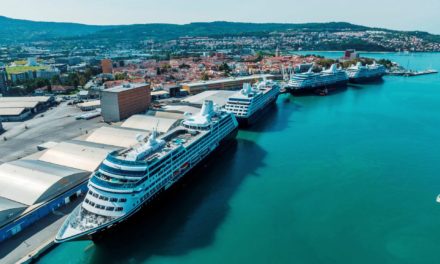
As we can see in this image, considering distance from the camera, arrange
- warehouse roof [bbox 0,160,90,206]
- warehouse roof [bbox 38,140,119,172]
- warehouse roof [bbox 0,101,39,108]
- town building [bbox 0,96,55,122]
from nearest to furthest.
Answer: warehouse roof [bbox 0,160,90,206] → warehouse roof [bbox 38,140,119,172] → town building [bbox 0,96,55,122] → warehouse roof [bbox 0,101,39,108]

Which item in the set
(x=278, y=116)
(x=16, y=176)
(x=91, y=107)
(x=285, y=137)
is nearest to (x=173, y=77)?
(x=91, y=107)

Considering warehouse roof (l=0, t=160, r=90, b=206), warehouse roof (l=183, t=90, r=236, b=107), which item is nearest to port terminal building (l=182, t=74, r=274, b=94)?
warehouse roof (l=183, t=90, r=236, b=107)

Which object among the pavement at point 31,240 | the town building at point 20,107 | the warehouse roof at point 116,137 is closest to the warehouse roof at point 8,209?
the pavement at point 31,240

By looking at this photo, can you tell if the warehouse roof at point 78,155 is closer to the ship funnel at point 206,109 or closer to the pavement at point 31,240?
the pavement at point 31,240

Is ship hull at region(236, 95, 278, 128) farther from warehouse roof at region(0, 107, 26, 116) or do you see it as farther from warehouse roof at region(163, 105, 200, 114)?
warehouse roof at region(0, 107, 26, 116)

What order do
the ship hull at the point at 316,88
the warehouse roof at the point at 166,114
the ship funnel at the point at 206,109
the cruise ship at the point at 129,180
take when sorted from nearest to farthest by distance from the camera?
the cruise ship at the point at 129,180 → the ship funnel at the point at 206,109 → the warehouse roof at the point at 166,114 → the ship hull at the point at 316,88

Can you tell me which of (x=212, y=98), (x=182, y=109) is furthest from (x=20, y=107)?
(x=212, y=98)
